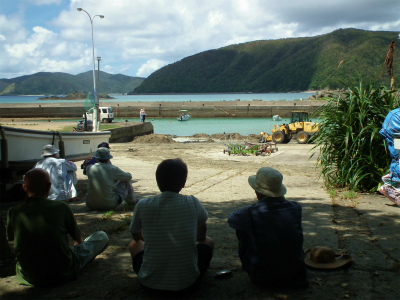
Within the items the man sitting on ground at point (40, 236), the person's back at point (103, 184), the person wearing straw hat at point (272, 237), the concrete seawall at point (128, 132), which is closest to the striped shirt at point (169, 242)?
Result: the person wearing straw hat at point (272, 237)

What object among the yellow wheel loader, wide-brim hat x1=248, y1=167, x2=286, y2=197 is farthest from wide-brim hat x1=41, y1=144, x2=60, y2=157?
the yellow wheel loader

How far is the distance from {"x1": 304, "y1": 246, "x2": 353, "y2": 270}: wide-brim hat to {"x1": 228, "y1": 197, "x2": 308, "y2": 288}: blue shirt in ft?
1.72

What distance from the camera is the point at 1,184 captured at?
303 inches

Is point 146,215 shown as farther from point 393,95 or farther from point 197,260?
point 393,95

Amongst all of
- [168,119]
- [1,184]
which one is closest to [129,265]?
[1,184]

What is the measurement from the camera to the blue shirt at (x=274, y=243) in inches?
129

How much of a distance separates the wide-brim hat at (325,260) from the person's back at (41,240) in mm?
2148

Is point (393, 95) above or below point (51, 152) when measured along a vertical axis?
above

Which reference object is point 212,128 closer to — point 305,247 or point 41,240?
point 305,247

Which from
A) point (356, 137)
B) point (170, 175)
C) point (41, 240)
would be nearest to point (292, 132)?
point (356, 137)

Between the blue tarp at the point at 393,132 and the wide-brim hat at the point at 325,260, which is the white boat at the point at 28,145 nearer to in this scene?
the wide-brim hat at the point at 325,260

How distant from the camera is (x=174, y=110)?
202ft

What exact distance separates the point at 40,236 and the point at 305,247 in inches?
104

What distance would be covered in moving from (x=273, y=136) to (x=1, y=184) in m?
18.8
